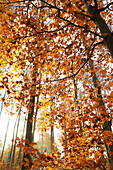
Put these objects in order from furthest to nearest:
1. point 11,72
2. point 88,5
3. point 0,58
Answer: point 11,72, point 0,58, point 88,5

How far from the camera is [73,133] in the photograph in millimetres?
2486

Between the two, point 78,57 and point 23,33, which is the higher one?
point 23,33

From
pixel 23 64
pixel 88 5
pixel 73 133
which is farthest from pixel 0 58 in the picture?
pixel 73 133

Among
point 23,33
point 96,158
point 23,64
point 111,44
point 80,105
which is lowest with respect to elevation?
point 96,158

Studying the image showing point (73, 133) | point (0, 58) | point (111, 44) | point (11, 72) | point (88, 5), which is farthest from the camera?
point (11, 72)

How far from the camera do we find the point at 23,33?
3.71m

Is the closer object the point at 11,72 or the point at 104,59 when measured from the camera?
the point at 11,72

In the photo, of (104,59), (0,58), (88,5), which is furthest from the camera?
(104,59)

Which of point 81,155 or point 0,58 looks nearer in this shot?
point 81,155

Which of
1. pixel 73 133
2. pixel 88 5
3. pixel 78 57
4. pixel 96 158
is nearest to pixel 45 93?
pixel 78 57

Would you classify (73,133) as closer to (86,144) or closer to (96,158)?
(86,144)

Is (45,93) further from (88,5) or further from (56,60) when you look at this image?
(88,5)

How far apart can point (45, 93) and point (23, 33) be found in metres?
2.15

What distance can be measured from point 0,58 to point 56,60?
204 centimetres
